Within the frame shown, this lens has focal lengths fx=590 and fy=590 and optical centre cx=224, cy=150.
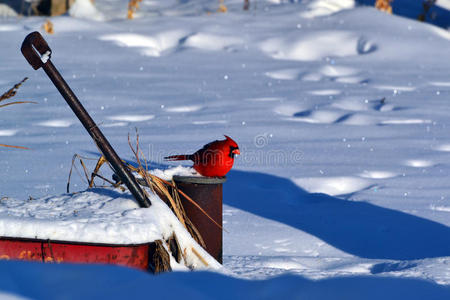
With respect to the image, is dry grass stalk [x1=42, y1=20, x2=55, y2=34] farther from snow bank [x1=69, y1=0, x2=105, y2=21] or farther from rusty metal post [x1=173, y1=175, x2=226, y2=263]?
rusty metal post [x1=173, y1=175, x2=226, y2=263]

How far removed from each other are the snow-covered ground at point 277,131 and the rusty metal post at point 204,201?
0.15 m

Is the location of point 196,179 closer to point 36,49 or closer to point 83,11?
point 36,49

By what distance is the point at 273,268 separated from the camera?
1.86 m

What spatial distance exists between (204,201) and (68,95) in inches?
20.1

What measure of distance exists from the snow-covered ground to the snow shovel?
228 millimetres

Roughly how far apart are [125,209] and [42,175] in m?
1.48

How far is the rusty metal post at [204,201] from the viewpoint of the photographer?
67.6 inches

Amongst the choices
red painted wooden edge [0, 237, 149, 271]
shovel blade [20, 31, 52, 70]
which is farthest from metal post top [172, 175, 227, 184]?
shovel blade [20, 31, 52, 70]

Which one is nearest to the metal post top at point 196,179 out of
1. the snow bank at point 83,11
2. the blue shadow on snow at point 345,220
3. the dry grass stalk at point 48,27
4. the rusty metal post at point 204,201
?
the rusty metal post at point 204,201

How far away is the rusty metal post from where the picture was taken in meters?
1.72

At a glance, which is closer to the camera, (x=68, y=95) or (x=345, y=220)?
(x=68, y=95)

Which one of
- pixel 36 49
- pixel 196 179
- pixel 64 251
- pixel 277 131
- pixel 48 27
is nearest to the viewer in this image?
pixel 64 251

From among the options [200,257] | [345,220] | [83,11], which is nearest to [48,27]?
[83,11]

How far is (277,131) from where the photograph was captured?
12.2 ft
